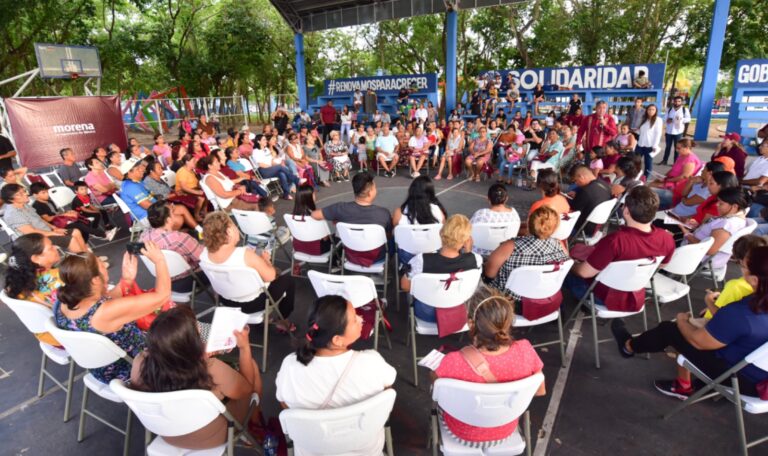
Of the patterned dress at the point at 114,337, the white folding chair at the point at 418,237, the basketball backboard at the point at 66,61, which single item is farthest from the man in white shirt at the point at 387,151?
the basketball backboard at the point at 66,61

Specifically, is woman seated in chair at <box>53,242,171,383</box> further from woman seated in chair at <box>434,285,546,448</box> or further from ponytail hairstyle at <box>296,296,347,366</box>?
woman seated in chair at <box>434,285,546,448</box>

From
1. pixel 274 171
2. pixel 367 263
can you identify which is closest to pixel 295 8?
pixel 274 171

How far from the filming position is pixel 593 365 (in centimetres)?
304

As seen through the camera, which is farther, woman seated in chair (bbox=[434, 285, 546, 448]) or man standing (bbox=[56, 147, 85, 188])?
man standing (bbox=[56, 147, 85, 188])

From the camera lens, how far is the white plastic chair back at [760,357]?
1989 mm

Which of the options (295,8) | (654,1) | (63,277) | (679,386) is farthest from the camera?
(654,1)

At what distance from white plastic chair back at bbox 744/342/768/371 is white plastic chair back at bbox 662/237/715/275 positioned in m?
1.14

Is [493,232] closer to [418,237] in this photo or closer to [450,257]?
[418,237]

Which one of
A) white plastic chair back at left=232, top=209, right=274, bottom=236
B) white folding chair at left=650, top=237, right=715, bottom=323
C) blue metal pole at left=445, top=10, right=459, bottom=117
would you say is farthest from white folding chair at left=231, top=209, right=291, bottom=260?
blue metal pole at left=445, top=10, right=459, bottom=117

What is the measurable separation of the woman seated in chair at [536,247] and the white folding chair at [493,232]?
677 millimetres

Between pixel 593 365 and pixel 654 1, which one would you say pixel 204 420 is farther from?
pixel 654 1

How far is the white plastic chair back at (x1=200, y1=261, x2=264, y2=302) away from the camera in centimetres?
279

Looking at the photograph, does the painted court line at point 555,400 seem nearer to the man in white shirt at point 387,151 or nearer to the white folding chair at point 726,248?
the white folding chair at point 726,248

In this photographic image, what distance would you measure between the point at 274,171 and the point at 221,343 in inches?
245
